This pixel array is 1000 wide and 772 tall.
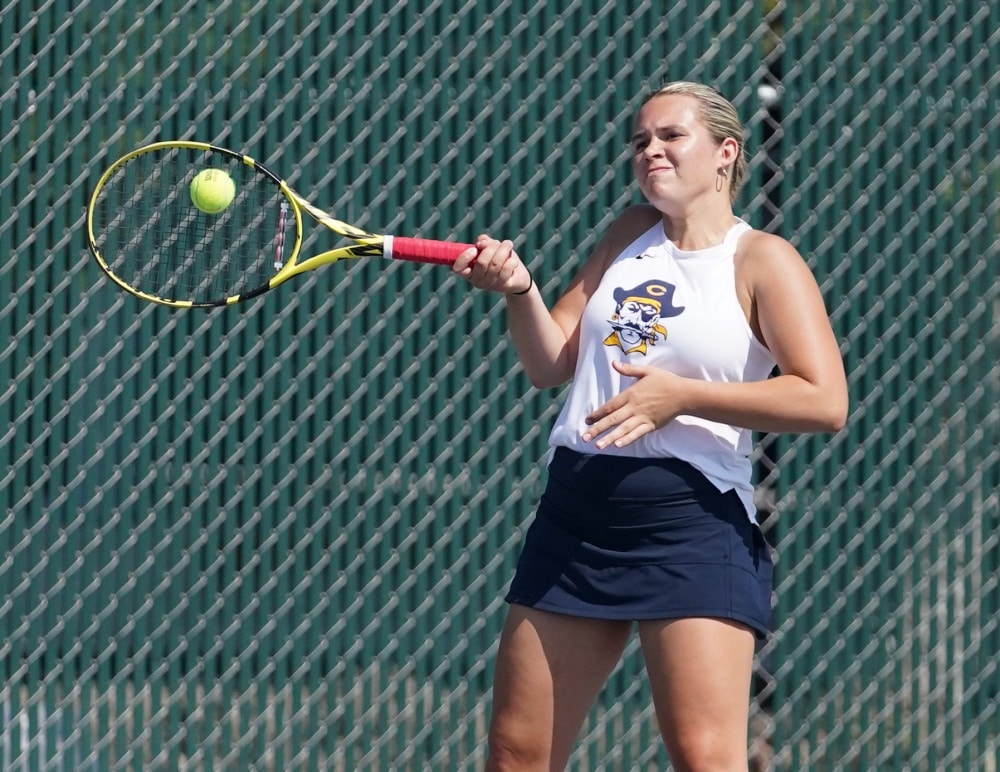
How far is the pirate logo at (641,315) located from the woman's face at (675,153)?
177 mm

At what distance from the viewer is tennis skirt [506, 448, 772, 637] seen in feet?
8.26

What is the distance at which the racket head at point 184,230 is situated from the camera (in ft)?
10.9

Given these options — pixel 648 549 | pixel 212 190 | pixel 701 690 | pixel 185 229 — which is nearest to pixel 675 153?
pixel 648 549

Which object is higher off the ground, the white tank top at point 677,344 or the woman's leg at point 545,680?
→ the white tank top at point 677,344

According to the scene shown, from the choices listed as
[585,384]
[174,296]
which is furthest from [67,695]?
[585,384]

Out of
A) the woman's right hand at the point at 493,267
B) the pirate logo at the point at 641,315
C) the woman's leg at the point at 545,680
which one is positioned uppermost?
the woman's right hand at the point at 493,267

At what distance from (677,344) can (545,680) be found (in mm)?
643

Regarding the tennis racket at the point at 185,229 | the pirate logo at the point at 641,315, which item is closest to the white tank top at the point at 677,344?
the pirate logo at the point at 641,315

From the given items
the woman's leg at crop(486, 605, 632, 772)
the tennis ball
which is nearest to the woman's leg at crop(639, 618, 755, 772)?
the woman's leg at crop(486, 605, 632, 772)

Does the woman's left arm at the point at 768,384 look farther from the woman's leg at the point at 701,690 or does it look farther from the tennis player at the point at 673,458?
the woman's leg at the point at 701,690

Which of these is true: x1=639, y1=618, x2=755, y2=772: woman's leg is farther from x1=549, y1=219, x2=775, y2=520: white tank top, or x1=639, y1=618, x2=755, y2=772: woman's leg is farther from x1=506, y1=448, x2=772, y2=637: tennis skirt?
x1=549, y1=219, x2=775, y2=520: white tank top

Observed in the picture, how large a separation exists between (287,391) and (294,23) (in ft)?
3.08

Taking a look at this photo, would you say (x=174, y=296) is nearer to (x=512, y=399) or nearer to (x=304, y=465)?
(x=304, y=465)

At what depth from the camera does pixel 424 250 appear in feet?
8.92
